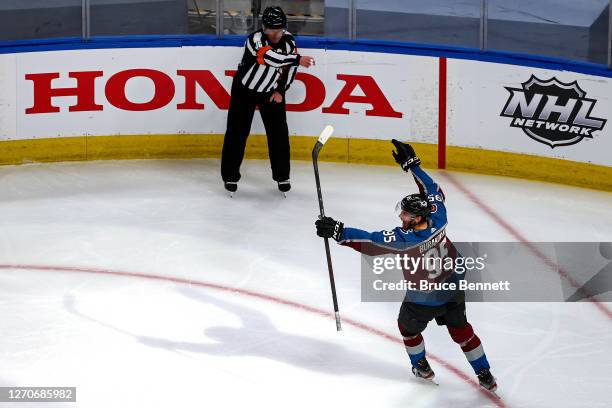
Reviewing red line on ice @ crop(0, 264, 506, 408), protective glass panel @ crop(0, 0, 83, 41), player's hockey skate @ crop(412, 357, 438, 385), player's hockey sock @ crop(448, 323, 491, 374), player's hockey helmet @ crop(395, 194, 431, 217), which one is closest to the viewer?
player's hockey helmet @ crop(395, 194, 431, 217)

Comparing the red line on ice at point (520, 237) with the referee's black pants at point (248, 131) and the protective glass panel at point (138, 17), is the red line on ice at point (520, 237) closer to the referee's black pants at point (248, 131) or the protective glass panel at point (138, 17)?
the referee's black pants at point (248, 131)

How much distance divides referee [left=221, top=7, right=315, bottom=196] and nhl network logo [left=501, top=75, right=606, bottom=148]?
4.78 feet

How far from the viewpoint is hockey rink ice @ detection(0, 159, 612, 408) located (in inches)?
241

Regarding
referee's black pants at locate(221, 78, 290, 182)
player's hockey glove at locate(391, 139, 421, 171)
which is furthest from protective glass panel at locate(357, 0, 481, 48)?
player's hockey glove at locate(391, 139, 421, 171)

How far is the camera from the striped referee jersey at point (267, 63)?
27.6 feet

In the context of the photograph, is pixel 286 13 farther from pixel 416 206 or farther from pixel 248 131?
pixel 416 206

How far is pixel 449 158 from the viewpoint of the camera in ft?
30.2

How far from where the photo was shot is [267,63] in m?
8.41

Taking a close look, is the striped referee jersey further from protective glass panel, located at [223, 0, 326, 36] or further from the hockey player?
the hockey player

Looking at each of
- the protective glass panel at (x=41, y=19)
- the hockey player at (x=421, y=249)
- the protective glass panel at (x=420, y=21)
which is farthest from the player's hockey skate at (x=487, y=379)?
the protective glass panel at (x=41, y=19)

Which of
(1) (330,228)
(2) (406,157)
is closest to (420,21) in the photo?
(2) (406,157)

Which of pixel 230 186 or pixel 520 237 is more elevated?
pixel 230 186

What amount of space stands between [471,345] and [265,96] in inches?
123

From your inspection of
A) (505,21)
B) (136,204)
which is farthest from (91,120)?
(505,21)
